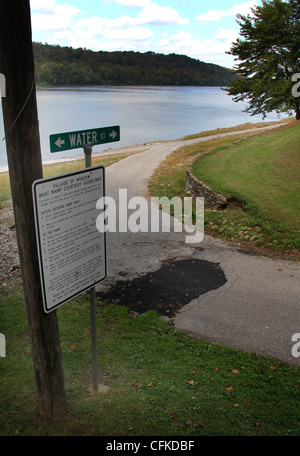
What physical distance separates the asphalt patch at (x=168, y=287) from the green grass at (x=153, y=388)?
917 millimetres

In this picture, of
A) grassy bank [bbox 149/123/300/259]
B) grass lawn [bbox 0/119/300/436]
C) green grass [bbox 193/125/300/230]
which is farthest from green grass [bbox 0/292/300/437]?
green grass [bbox 193/125/300/230]

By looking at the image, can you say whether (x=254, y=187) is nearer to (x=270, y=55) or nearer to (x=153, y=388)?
(x=153, y=388)

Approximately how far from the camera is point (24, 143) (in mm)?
3381

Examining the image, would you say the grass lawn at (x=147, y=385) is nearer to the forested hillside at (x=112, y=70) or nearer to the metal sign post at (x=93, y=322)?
the metal sign post at (x=93, y=322)

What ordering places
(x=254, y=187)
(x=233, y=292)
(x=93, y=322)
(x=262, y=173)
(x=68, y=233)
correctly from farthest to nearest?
(x=262, y=173), (x=254, y=187), (x=233, y=292), (x=93, y=322), (x=68, y=233)

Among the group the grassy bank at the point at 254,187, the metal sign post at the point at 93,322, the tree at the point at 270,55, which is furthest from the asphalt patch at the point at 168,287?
the tree at the point at 270,55

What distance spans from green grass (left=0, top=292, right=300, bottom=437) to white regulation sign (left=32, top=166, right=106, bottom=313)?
57.2 inches

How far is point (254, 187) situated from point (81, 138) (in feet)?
38.2

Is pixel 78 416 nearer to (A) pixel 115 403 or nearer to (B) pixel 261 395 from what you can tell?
(A) pixel 115 403

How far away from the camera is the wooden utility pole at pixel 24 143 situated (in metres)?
3.21

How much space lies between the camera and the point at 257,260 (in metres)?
9.71

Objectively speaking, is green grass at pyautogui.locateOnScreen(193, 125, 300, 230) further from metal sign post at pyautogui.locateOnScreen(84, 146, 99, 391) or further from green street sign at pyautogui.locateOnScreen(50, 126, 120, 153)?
green street sign at pyautogui.locateOnScreen(50, 126, 120, 153)

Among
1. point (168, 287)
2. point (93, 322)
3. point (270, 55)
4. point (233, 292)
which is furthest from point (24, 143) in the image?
point (270, 55)
